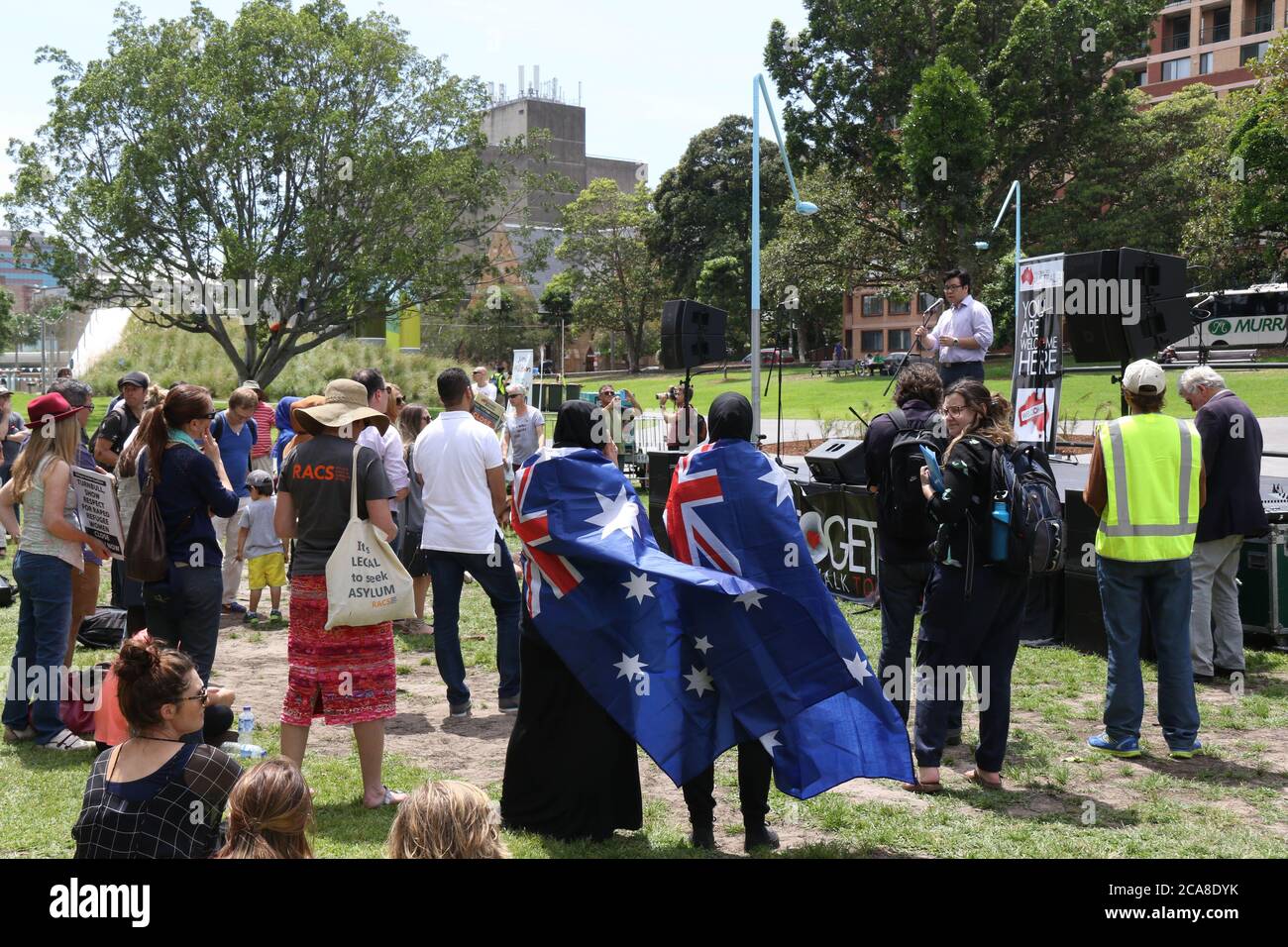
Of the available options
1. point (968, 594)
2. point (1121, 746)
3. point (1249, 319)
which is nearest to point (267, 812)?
point (968, 594)

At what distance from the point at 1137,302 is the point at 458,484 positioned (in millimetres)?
5661

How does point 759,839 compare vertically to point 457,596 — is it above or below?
below

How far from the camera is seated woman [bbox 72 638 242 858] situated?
10.9 ft

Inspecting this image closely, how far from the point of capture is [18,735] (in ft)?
19.9

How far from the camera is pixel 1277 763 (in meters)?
5.75

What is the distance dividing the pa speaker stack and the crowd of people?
1724 mm

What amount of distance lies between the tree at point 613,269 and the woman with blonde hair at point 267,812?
6114cm

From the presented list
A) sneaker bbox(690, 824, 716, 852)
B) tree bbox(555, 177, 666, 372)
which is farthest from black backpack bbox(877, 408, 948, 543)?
tree bbox(555, 177, 666, 372)

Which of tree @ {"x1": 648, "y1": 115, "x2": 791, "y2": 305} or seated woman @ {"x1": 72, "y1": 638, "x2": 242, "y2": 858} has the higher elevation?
tree @ {"x1": 648, "y1": 115, "x2": 791, "y2": 305}

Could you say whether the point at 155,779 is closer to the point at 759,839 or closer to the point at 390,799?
the point at 390,799

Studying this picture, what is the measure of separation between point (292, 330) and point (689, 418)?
887 inches

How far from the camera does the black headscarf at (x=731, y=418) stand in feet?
15.1

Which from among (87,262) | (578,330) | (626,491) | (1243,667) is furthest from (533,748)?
(578,330)

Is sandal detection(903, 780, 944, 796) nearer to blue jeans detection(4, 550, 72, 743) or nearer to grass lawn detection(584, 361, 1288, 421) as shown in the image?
blue jeans detection(4, 550, 72, 743)
